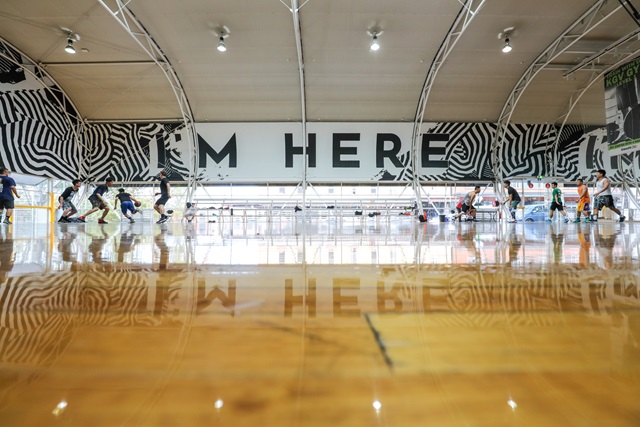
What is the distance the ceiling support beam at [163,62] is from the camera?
863 centimetres

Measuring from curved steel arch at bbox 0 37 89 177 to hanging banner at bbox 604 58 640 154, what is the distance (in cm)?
1843

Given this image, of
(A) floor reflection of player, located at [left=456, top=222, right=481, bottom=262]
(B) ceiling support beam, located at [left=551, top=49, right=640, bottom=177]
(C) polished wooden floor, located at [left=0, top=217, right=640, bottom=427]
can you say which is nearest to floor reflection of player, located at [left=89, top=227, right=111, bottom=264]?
(C) polished wooden floor, located at [left=0, top=217, right=640, bottom=427]

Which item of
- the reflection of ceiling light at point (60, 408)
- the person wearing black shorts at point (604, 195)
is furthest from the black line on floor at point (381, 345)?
the person wearing black shorts at point (604, 195)

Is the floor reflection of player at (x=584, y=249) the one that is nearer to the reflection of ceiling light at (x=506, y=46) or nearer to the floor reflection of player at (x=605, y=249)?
the floor reflection of player at (x=605, y=249)

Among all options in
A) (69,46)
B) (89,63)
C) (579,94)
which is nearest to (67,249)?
(69,46)

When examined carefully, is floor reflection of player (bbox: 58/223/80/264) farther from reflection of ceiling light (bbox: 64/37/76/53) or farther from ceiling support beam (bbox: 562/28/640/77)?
ceiling support beam (bbox: 562/28/640/77)

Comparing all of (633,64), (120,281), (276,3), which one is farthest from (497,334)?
(633,64)

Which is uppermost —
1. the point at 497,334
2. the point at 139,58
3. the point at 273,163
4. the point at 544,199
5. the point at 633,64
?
the point at 139,58

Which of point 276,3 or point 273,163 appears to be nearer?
point 276,3

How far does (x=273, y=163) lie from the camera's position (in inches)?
555

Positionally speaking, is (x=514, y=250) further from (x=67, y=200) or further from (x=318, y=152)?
(x=318, y=152)

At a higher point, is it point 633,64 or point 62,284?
point 633,64

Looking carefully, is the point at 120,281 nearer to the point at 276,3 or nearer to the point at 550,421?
the point at 550,421

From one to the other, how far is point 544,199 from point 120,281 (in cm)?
A: 1782
